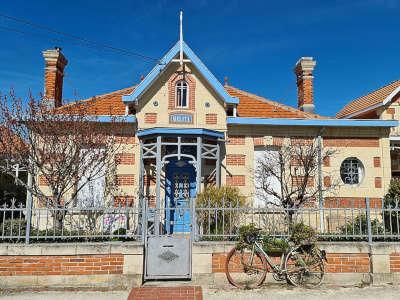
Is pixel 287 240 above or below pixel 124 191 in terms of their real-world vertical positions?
below

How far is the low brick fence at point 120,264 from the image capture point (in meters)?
7.38

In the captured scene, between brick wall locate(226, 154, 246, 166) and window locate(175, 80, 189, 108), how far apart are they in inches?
83.9

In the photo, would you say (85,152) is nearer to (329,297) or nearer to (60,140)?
(60,140)

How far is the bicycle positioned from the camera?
25.0 feet

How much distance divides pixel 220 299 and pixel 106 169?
6378 mm

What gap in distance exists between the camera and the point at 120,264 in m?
7.53

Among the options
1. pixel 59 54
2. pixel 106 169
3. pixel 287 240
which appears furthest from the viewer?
pixel 59 54

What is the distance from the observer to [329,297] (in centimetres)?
692

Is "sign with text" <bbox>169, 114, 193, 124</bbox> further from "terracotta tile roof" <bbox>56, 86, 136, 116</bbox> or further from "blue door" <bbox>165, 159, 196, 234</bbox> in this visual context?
"terracotta tile roof" <bbox>56, 86, 136, 116</bbox>

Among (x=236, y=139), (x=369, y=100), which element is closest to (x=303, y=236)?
(x=236, y=139)

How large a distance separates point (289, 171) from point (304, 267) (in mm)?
5273

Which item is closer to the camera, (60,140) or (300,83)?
(60,140)

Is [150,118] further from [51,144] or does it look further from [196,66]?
[51,144]

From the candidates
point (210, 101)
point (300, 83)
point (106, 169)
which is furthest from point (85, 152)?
point (300, 83)
